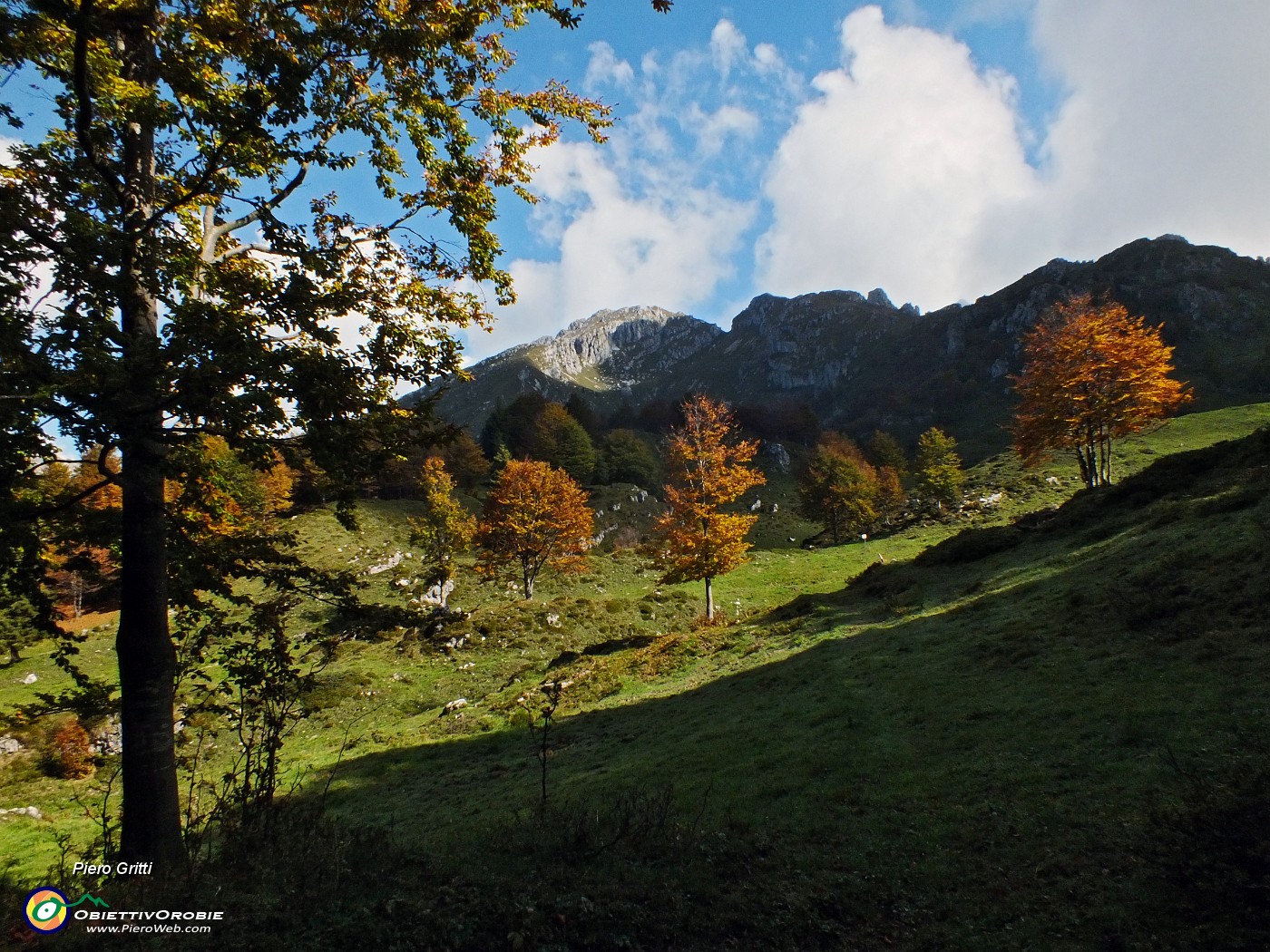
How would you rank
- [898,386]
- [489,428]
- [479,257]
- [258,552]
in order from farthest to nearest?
1. [898,386]
2. [489,428]
3. [479,257]
4. [258,552]

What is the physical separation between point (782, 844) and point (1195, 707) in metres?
6.04

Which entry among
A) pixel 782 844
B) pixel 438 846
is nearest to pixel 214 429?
pixel 438 846

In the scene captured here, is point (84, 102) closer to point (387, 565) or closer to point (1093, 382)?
point (1093, 382)

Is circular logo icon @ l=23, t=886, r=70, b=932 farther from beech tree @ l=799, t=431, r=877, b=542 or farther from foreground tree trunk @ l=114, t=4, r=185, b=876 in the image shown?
beech tree @ l=799, t=431, r=877, b=542

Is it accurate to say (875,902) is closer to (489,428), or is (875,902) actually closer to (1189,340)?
(489,428)

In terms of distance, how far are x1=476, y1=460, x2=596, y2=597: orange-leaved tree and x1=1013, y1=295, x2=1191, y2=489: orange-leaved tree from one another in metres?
29.2

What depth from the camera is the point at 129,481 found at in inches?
235

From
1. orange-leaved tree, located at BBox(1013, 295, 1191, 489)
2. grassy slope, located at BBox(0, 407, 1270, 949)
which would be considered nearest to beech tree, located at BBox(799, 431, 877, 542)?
orange-leaved tree, located at BBox(1013, 295, 1191, 489)

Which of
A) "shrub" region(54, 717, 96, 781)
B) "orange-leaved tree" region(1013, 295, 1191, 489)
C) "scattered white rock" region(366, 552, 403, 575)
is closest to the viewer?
"shrub" region(54, 717, 96, 781)

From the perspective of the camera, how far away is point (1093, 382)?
30.5m


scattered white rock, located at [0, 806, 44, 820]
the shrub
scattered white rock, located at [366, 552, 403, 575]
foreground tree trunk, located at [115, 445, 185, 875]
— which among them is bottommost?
scattered white rock, located at [0, 806, 44, 820]

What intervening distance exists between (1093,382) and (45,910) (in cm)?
3972

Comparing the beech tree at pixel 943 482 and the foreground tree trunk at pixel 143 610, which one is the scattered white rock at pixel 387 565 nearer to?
the foreground tree trunk at pixel 143 610

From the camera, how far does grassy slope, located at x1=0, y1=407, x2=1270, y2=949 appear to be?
17.6ft
